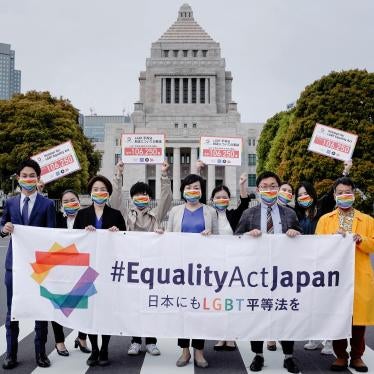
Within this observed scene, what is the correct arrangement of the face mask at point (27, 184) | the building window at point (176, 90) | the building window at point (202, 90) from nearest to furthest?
the face mask at point (27, 184) → the building window at point (176, 90) → the building window at point (202, 90)

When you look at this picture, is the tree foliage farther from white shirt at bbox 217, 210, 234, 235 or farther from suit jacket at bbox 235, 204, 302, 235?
suit jacket at bbox 235, 204, 302, 235

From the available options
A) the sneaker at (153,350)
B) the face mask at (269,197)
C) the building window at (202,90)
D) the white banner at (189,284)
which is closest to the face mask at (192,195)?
the white banner at (189,284)

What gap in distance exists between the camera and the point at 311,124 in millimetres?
38469

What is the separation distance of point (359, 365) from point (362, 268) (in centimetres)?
116

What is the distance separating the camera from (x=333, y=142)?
40.8 ft

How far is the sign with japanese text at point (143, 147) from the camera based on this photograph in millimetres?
13844

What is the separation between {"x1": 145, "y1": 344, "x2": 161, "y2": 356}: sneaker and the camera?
7324 millimetres

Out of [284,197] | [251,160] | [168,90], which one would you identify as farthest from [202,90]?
[284,197]

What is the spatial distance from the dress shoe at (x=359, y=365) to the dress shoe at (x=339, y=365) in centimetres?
10

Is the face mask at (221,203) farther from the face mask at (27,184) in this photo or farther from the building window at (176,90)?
the building window at (176,90)

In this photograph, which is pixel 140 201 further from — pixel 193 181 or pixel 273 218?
pixel 273 218

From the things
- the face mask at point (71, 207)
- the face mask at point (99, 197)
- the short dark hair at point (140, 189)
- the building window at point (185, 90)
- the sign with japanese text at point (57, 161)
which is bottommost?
the face mask at point (71, 207)

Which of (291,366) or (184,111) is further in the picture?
(184,111)

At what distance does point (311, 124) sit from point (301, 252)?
32.8 meters
